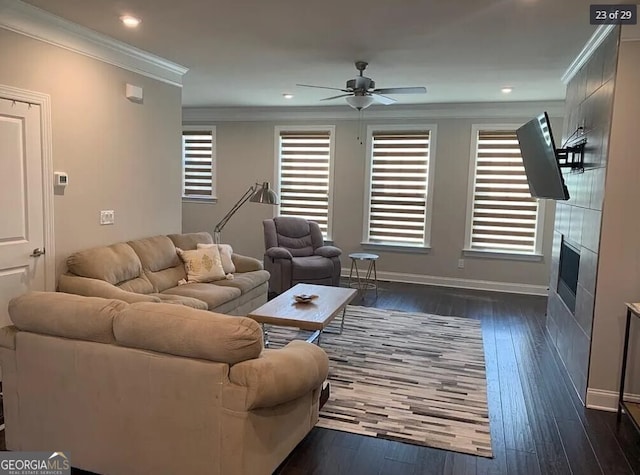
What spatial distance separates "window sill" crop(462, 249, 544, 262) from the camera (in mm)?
6695

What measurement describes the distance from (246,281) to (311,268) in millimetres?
1391

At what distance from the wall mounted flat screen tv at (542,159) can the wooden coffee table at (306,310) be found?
1.87 meters

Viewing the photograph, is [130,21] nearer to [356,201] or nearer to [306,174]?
[306,174]

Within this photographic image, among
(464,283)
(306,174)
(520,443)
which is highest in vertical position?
(306,174)

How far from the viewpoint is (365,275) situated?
24.3ft

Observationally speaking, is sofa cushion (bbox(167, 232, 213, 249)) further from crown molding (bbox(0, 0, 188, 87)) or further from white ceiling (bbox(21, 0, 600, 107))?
white ceiling (bbox(21, 0, 600, 107))

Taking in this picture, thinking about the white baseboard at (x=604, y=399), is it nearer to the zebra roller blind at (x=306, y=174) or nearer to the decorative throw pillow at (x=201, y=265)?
the decorative throw pillow at (x=201, y=265)

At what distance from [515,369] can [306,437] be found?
2.03 m

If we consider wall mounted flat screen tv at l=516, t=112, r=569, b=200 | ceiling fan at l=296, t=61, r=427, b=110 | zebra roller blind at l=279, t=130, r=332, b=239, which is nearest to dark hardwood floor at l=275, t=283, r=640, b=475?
wall mounted flat screen tv at l=516, t=112, r=569, b=200

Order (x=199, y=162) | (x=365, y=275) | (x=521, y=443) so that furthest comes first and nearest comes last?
1. (x=199, y=162)
2. (x=365, y=275)
3. (x=521, y=443)

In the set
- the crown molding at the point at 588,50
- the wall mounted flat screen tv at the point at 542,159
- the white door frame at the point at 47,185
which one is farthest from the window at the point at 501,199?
the white door frame at the point at 47,185

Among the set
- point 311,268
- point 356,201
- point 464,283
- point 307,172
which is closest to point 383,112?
point 356,201

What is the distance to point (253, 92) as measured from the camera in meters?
6.25

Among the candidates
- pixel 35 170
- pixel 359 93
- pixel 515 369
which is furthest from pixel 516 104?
pixel 35 170
